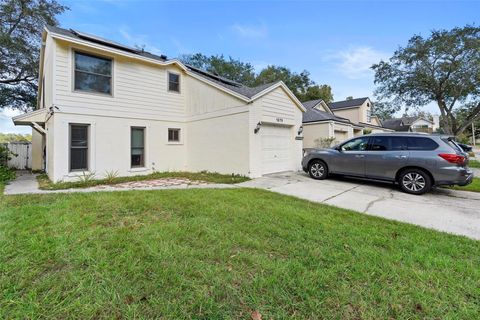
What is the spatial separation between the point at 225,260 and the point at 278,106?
790 centimetres

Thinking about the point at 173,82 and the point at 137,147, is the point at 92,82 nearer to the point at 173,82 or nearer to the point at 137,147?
the point at 137,147

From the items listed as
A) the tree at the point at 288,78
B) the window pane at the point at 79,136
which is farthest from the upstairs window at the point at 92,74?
the tree at the point at 288,78

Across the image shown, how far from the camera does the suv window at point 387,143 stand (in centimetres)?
657

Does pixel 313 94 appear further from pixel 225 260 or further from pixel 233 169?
pixel 225 260

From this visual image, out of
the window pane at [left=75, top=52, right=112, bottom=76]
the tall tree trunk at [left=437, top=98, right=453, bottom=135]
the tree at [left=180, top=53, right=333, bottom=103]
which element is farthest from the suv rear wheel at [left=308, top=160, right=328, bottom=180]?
the tree at [left=180, top=53, right=333, bottom=103]

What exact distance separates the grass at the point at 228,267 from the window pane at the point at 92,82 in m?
5.66

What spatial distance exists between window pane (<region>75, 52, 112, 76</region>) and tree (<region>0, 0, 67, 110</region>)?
9125mm

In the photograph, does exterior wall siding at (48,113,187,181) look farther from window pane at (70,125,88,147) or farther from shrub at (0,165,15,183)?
shrub at (0,165,15,183)

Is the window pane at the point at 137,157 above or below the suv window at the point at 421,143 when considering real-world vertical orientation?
below

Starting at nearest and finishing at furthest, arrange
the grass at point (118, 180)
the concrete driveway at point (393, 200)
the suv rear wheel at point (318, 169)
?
the concrete driveway at point (393, 200), the grass at point (118, 180), the suv rear wheel at point (318, 169)

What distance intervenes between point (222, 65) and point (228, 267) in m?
29.2

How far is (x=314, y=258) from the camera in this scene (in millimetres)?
2588

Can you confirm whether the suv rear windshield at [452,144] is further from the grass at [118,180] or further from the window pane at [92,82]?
the window pane at [92,82]

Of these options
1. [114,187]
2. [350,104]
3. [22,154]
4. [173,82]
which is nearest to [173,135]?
[173,82]
